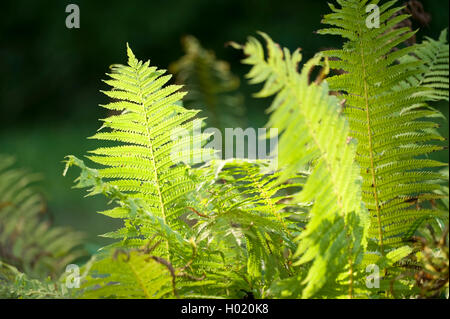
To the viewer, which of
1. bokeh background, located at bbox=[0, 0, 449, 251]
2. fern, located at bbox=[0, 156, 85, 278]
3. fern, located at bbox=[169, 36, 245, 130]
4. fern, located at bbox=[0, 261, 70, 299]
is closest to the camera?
fern, located at bbox=[0, 261, 70, 299]

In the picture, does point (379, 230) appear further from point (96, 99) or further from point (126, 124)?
point (96, 99)

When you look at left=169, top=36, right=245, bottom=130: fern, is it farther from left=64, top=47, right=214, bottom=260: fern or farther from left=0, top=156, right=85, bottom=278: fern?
left=64, top=47, right=214, bottom=260: fern

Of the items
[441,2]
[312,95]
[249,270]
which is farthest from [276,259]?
[441,2]

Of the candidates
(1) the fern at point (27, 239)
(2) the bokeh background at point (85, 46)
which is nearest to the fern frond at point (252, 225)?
(1) the fern at point (27, 239)

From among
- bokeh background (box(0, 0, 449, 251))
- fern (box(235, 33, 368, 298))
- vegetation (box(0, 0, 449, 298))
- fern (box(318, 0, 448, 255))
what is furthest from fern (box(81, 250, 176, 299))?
bokeh background (box(0, 0, 449, 251))

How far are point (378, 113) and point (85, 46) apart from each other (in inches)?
194

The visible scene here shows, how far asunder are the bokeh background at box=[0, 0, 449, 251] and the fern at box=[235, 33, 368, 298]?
357cm

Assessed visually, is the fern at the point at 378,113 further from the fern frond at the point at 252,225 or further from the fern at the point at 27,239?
the fern at the point at 27,239

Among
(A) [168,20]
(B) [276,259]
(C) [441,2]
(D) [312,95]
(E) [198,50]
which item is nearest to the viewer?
(D) [312,95]

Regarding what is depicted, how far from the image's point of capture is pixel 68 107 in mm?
5016

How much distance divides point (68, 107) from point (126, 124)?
4.76 m

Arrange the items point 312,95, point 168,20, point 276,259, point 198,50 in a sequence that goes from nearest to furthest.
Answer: point 312,95 → point 276,259 → point 198,50 → point 168,20

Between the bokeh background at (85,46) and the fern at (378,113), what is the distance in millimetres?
3432

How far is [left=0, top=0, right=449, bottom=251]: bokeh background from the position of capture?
437 centimetres
